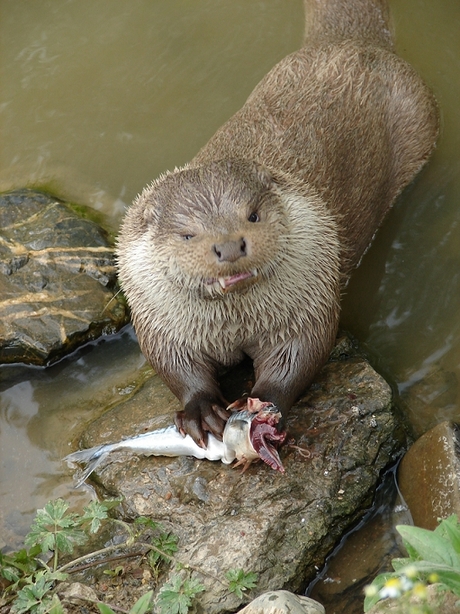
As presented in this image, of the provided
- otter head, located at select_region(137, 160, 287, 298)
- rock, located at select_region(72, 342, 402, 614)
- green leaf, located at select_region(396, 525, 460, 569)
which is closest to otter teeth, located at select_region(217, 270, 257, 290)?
otter head, located at select_region(137, 160, 287, 298)

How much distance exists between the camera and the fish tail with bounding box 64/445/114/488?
3.20 meters

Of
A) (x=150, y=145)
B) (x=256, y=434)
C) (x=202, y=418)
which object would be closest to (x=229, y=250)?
(x=256, y=434)

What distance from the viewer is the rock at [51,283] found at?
381 centimetres

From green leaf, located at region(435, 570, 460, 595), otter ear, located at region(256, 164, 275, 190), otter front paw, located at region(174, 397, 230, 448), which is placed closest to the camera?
green leaf, located at region(435, 570, 460, 595)

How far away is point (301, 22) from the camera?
517cm

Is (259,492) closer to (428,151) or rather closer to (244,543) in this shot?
(244,543)

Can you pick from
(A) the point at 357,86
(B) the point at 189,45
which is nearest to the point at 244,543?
(A) the point at 357,86

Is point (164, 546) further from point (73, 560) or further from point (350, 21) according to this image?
point (350, 21)

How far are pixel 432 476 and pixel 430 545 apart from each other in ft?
3.55

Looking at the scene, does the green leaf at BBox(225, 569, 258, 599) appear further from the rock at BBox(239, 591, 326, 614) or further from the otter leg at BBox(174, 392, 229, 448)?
the otter leg at BBox(174, 392, 229, 448)

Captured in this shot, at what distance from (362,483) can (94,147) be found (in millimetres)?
2887

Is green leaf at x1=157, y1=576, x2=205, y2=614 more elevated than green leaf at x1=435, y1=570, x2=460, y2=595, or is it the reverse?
green leaf at x1=435, y1=570, x2=460, y2=595

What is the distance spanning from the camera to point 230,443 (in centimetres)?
291

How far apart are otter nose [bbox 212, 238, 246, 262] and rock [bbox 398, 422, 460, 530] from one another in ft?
3.59
